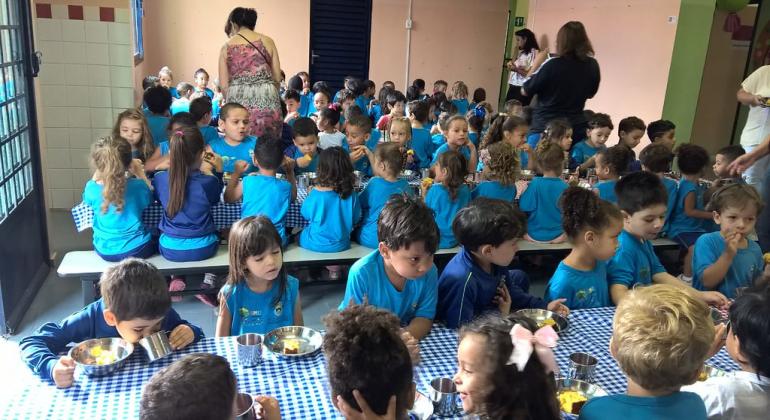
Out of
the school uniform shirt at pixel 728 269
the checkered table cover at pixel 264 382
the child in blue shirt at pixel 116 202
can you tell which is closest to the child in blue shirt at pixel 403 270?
the checkered table cover at pixel 264 382

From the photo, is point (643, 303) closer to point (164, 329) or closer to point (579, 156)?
point (164, 329)

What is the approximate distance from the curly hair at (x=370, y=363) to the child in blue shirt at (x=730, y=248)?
7.27 ft

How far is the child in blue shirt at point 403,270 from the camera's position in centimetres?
215

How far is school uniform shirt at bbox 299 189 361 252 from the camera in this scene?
3.74m

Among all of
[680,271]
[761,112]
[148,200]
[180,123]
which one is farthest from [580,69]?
[148,200]

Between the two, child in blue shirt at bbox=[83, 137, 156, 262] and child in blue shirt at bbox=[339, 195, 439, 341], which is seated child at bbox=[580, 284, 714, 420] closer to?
child in blue shirt at bbox=[339, 195, 439, 341]

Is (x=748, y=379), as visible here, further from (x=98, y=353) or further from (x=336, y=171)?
(x=336, y=171)

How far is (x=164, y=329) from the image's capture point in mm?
2072

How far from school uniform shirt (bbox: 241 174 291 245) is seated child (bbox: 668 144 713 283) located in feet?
9.45

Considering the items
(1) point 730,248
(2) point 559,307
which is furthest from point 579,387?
(1) point 730,248

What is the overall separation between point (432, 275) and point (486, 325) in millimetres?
907

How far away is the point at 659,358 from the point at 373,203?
266 cm

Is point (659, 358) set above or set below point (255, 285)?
above

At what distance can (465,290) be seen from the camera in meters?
2.31
